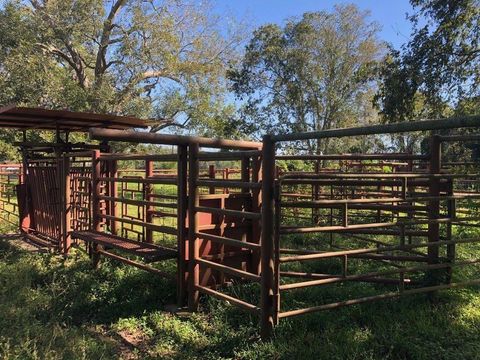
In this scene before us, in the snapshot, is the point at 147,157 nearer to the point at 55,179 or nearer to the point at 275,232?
the point at 275,232

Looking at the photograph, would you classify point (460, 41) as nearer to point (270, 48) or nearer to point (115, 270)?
point (115, 270)

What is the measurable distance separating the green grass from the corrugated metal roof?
104 inches

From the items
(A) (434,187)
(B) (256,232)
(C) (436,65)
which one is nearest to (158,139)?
(B) (256,232)

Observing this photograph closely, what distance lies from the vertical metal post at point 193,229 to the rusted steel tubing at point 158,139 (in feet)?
0.33

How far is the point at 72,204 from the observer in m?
8.00

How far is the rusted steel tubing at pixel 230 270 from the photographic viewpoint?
427cm

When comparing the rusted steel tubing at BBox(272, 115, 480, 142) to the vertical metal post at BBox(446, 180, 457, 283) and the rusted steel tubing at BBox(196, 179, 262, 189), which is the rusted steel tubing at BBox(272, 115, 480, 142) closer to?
the rusted steel tubing at BBox(196, 179, 262, 189)

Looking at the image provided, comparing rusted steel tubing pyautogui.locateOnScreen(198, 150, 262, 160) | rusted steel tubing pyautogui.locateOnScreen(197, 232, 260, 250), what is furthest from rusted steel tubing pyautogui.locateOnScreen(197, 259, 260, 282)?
rusted steel tubing pyautogui.locateOnScreen(198, 150, 262, 160)

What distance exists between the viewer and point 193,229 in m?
5.03

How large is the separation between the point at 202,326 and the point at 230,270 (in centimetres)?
66

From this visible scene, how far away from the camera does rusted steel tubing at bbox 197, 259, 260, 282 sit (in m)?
4.27

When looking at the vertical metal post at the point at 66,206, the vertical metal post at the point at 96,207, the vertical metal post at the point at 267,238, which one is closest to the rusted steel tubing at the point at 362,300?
the vertical metal post at the point at 267,238

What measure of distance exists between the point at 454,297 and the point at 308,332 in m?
1.95

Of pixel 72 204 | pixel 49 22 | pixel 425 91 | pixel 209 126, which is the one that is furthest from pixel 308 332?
pixel 209 126
